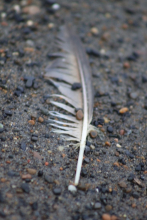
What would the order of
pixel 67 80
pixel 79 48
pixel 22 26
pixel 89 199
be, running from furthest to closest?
pixel 22 26
pixel 79 48
pixel 67 80
pixel 89 199

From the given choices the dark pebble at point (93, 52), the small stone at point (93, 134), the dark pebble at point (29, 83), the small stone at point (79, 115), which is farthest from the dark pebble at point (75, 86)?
the dark pebble at point (93, 52)

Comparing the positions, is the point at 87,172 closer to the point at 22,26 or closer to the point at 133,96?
the point at 133,96

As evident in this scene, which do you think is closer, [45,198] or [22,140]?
[45,198]

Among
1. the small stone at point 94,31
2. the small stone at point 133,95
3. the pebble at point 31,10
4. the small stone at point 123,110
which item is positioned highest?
the pebble at point 31,10

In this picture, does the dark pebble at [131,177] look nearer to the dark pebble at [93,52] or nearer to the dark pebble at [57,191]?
the dark pebble at [57,191]

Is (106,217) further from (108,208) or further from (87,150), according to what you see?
(87,150)

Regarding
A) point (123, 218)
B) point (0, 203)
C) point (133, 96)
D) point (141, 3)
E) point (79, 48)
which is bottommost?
point (123, 218)

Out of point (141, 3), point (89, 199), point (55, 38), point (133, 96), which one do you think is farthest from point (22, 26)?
point (89, 199)

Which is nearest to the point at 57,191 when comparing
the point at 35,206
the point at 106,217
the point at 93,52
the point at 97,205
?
the point at 35,206
